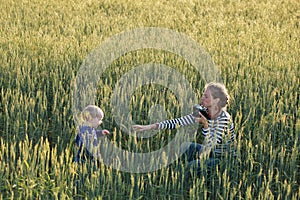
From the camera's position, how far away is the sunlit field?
3.12m

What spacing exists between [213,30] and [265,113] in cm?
414

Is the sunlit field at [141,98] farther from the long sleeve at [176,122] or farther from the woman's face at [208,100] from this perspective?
the woman's face at [208,100]

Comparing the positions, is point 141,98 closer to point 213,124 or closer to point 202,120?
point 202,120

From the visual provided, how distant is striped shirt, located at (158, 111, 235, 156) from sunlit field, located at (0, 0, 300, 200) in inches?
3.7

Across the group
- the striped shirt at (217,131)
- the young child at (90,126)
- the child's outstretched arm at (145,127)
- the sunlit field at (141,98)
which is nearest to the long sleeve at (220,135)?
the striped shirt at (217,131)

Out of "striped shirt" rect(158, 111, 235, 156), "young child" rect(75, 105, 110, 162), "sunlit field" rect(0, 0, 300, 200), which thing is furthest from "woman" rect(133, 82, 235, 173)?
"young child" rect(75, 105, 110, 162)

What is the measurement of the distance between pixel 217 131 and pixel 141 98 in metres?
0.90

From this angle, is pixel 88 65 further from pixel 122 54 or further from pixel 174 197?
pixel 174 197

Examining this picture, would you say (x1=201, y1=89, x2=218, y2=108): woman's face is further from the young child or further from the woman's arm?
the young child

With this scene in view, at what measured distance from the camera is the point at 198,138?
14.0ft

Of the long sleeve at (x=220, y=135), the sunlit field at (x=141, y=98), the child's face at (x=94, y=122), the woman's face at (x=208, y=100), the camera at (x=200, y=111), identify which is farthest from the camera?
the camera at (x=200, y=111)

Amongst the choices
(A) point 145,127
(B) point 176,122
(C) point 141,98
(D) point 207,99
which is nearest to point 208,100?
(D) point 207,99

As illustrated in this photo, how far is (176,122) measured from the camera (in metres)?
3.89

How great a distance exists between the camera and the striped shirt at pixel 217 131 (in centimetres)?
358
